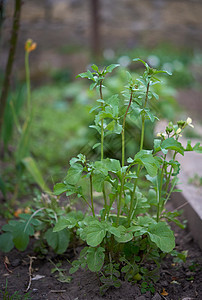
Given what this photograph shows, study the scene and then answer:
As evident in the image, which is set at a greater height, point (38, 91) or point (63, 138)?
point (38, 91)

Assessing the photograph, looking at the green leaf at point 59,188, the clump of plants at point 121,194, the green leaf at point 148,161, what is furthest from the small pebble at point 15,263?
the green leaf at point 148,161

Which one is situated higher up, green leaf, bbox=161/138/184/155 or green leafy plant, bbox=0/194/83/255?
green leaf, bbox=161/138/184/155

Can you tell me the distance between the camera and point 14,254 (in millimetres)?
1698

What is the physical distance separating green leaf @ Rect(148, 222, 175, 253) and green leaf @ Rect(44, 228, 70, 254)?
43cm

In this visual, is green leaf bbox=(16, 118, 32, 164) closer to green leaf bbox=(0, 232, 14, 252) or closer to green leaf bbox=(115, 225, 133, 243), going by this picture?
green leaf bbox=(0, 232, 14, 252)

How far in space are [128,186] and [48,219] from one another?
538mm

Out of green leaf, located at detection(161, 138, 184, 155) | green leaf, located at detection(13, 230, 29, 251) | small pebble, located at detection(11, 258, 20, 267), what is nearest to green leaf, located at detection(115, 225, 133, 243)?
green leaf, located at detection(161, 138, 184, 155)

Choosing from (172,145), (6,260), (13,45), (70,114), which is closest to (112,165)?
(172,145)

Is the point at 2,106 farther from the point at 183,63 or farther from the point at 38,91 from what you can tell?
the point at 183,63

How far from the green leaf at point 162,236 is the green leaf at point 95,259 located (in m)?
0.19

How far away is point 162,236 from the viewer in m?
1.28

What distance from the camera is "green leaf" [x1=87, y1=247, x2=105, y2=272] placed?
126 cm

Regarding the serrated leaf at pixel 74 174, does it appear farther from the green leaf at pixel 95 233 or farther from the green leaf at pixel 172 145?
the green leaf at pixel 172 145

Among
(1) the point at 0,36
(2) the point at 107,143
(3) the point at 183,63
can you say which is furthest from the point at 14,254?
(3) the point at 183,63
